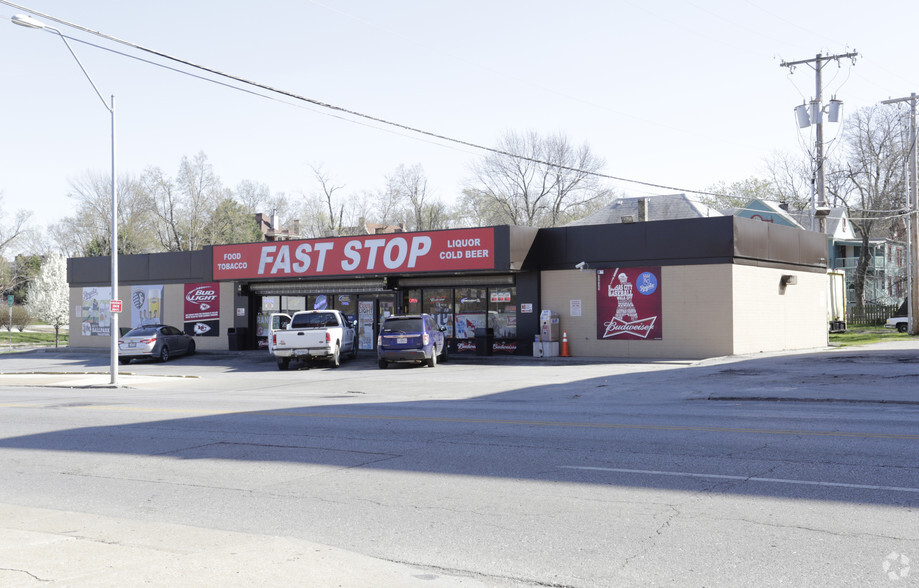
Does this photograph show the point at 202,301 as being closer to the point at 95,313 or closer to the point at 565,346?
the point at 95,313

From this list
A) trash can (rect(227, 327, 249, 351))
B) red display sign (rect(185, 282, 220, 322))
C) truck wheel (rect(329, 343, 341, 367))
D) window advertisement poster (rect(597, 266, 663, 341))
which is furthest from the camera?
red display sign (rect(185, 282, 220, 322))

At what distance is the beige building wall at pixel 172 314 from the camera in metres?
36.8

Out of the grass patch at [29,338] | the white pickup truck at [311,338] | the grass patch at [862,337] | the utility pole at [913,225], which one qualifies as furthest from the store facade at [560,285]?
the grass patch at [29,338]

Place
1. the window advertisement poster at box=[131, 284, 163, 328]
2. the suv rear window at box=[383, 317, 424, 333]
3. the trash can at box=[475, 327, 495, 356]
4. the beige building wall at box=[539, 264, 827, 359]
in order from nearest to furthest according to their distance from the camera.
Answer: the suv rear window at box=[383, 317, 424, 333], the beige building wall at box=[539, 264, 827, 359], the trash can at box=[475, 327, 495, 356], the window advertisement poster at box=[131, 284, 163, 328]

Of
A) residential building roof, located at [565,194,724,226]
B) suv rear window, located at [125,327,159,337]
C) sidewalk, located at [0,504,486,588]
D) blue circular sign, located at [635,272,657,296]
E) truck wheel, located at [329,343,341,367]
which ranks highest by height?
residential building roof, located at [565,194,724,226]

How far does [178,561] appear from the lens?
18.7 feet

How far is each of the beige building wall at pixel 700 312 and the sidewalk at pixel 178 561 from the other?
896 inches

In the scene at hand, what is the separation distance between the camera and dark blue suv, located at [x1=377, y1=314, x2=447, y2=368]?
26156mm

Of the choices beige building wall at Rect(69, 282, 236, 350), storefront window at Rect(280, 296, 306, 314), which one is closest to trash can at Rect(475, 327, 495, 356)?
storefront window at Rect(280, 296, 306, 314)

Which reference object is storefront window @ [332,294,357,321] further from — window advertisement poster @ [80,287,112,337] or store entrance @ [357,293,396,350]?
window advertisement poster @ [80,287,112,337]

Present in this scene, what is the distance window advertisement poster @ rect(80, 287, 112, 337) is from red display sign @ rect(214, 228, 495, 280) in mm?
8731

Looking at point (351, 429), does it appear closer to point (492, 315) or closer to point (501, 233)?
point (501, 233)

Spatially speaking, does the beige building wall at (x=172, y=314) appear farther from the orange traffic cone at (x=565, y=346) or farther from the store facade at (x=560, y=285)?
the orange traffic cone at (x=565, y=346)

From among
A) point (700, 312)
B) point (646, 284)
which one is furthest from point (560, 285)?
point (700, 312)
